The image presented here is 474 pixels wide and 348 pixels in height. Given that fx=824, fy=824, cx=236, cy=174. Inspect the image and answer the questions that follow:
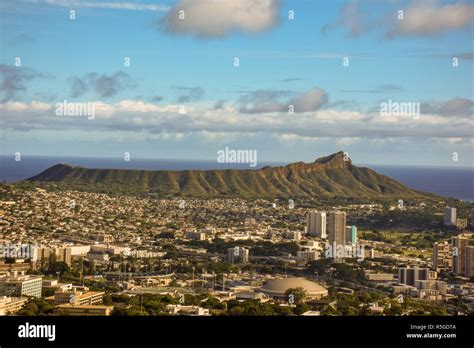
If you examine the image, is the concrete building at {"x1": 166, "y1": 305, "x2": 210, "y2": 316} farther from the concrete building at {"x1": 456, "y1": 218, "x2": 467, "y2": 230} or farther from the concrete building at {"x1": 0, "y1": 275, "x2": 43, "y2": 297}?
the concrete building at {"x1": 456, "y1": 218, "x2": 467, "y2": 230}

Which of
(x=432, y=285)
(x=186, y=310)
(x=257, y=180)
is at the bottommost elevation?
(x=432, y=285)

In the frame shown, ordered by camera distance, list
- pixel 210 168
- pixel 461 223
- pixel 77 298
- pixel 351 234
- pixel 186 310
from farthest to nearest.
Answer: pixel 210 168, pixel 461 223, pixel 351 234, pixel 77 298, pixel 186 310

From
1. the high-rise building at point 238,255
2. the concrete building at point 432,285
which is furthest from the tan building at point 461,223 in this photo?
the concrete building at point 432,285

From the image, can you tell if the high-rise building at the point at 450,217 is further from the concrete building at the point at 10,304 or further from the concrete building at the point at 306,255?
the concrete building at the point at 10,304

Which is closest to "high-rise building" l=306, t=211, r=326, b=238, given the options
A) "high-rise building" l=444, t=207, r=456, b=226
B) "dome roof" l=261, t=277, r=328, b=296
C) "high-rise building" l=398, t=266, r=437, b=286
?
"high-rise building" l=444, t=207, r=456, b=226

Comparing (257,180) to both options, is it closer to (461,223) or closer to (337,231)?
(337,231)

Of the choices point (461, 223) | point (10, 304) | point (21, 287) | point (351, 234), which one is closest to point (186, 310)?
point (10, 304)
